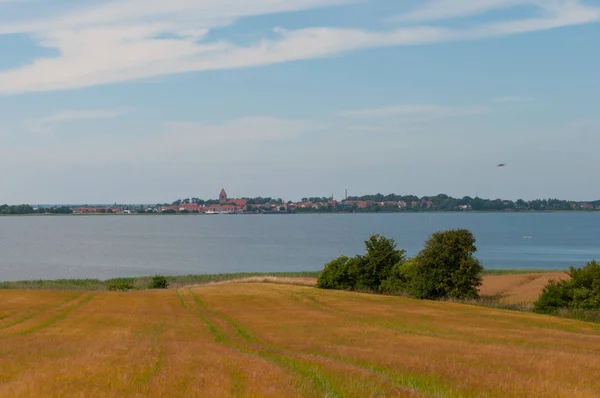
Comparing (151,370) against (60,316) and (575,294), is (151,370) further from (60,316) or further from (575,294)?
(575,294)

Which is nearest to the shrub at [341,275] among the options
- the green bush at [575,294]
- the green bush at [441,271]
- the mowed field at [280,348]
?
the green bush at [441,271]

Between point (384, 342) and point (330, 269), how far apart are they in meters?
47.9

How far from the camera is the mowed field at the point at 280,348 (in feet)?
44.0

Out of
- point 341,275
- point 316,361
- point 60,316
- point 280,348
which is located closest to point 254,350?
point 280,348

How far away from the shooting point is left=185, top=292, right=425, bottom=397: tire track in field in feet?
44.6

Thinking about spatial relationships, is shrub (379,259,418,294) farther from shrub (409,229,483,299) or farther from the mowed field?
the mowed field

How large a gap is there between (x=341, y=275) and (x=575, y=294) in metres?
29.9

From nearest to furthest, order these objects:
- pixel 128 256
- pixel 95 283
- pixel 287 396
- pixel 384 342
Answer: pixel 287 396
pixel 384 342
pixel 95 283
pixel 128 256

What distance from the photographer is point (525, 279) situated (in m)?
79.8

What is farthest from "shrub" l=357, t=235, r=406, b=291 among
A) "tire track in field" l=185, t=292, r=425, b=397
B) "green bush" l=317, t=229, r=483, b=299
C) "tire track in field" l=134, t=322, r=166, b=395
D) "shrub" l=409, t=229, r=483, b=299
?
"tire track in field" l=134, t=322, r=166, b=395

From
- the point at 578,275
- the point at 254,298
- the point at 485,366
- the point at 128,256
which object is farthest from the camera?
the point at 128,256

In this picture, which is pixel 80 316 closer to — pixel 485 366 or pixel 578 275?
pixel 485 366

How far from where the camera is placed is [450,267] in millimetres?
63094

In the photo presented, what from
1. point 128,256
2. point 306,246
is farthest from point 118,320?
point 306,246
